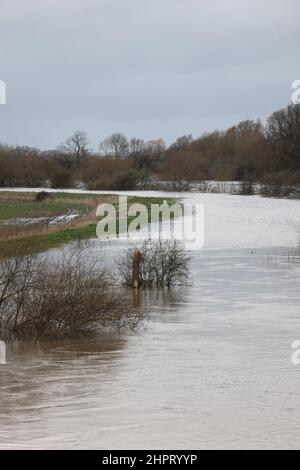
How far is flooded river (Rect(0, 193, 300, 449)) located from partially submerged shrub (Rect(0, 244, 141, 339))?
488 millimetres

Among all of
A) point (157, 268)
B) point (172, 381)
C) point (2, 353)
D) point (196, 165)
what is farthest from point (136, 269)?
point (196, 165)

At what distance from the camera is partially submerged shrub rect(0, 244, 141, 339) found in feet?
55.7

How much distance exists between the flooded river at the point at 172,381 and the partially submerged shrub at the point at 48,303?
0.49 m

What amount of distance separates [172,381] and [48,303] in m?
4.10

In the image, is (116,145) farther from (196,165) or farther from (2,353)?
(2,353)

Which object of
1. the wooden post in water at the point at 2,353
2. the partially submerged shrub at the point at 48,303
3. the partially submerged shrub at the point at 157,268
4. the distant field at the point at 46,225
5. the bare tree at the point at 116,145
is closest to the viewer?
the wooden post in water at the point at 2,353

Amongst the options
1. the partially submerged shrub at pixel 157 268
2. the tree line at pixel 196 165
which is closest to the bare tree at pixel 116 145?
the tree line at pixel 196 165

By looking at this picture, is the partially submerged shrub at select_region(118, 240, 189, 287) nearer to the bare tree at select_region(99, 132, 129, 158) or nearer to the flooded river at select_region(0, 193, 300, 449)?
the flooded river at select_region(0, 193, 300, 449)

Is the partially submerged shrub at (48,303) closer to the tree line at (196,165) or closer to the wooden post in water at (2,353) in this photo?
the wooden post in water at (2,353)

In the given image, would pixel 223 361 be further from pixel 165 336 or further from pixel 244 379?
pixel 165 336

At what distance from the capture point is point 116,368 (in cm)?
1486

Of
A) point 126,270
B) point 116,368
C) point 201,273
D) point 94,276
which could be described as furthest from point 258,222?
point 116,368

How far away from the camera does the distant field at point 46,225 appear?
79.5 ft
